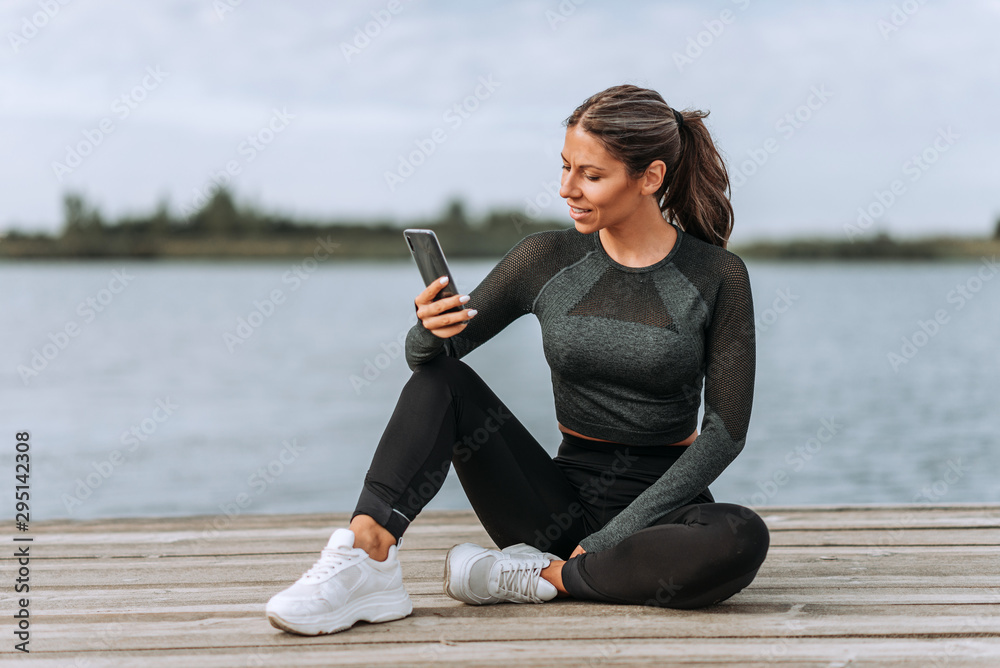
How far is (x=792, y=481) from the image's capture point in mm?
6648

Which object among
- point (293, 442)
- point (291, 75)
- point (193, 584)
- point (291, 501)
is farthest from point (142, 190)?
point (193, 584)

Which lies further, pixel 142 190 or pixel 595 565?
pixel 142 190

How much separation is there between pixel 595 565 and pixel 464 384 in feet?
1.49

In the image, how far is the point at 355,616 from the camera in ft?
5.89

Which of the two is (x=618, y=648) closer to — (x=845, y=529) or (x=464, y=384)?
(x=464, y=384)

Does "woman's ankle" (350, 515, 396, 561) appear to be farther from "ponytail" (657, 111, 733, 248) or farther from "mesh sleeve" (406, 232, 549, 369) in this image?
"ponytail" (657, 111, 733, 248)

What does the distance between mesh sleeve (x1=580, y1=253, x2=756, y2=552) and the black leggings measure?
0.03 meters

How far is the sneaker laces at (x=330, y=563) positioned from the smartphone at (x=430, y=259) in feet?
1.68

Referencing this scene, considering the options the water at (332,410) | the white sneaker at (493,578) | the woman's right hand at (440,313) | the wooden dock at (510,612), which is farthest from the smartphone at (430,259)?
the water at (332,410)

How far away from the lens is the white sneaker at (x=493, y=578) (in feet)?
6.23

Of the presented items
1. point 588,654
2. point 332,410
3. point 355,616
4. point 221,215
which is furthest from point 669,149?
point 221,215

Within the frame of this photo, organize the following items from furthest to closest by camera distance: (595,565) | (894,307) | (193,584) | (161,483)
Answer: (894,307) < (161,483) < (193,584) < (595,565)

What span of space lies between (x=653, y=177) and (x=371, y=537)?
942 mm

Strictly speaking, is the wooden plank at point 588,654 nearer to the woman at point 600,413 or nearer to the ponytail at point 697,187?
the woman at point 600,413
